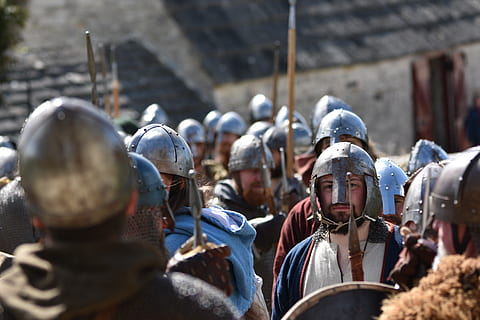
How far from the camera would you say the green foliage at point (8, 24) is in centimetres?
1279

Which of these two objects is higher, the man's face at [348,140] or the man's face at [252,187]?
the man's face at [348,140]

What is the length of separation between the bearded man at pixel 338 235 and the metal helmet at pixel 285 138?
3.48m

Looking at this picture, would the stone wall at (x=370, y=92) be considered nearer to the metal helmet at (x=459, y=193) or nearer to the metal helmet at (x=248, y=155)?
the metal helmet at (x=248, y=155)

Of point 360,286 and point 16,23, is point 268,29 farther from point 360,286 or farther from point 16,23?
point 360,286

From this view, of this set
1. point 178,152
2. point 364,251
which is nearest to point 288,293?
point 364,251

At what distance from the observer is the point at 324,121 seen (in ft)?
20.6

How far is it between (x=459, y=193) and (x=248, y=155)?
14.3 feet

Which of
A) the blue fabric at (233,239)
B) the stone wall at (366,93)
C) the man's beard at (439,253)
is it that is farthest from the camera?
the stone wall at (366,93)

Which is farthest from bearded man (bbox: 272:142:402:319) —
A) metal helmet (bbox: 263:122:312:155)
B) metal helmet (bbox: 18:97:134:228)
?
A: metal helmet (bbox: 263:122:312:155)

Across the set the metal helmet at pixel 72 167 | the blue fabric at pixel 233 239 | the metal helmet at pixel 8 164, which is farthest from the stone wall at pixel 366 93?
the metal helmet at pixel 72 167

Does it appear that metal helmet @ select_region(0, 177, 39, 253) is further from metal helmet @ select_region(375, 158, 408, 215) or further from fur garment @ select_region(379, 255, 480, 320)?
fur garment @ select_region(379, 255, 480, 320)

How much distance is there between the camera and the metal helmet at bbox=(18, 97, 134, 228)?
208cm

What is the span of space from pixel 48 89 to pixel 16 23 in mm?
1868

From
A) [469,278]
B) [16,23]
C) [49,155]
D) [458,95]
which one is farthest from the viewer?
[458,95]
